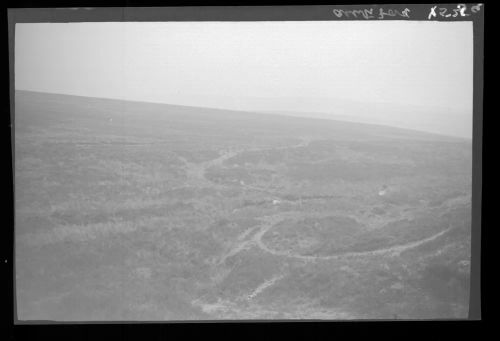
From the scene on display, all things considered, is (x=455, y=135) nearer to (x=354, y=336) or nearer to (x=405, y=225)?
(x=405, y=225)

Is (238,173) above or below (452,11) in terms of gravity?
below

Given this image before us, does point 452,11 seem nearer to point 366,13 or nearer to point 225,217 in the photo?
point 366,13

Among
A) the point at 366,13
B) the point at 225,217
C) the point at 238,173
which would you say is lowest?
the point at 225,217

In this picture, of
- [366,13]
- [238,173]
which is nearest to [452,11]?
[366,13]

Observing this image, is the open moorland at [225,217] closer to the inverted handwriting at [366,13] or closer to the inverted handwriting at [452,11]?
the inverted handwriting at [366,13]

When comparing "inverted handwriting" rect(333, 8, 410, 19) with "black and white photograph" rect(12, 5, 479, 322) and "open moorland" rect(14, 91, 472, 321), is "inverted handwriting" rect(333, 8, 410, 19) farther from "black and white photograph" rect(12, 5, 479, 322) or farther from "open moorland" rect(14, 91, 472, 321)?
"open moorland" rect(14, 91, 472, 321)

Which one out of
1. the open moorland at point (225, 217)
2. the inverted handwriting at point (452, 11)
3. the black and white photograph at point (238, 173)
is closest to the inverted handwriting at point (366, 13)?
the black and white photograph at point (238, 173)
